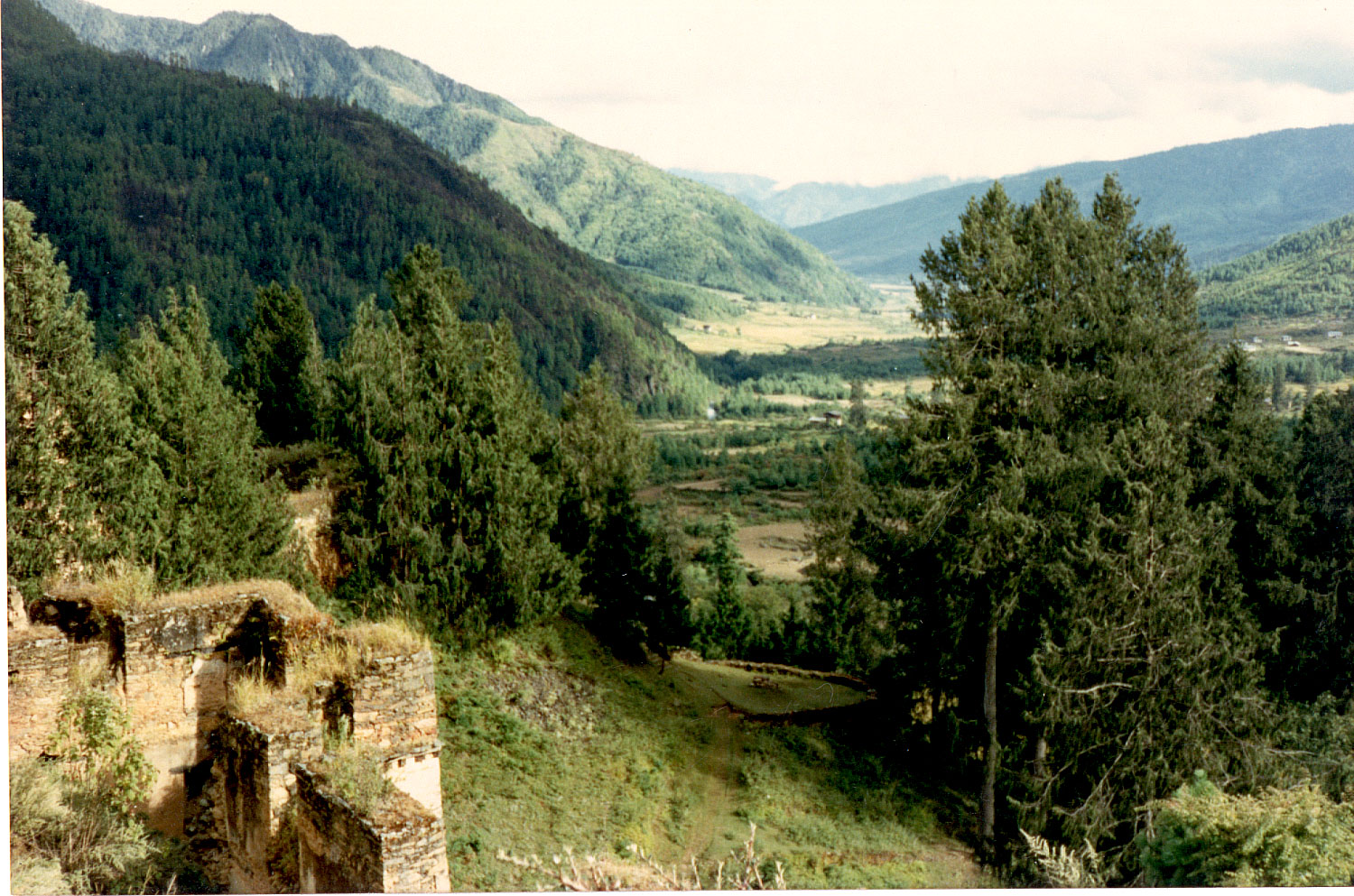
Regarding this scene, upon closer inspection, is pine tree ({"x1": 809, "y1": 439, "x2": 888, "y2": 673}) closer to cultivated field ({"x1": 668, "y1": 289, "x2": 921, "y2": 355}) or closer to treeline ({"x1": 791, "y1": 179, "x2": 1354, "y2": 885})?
treeline ({"x1": 791, "y1": 179, "x2": 1354, "y2": 885})

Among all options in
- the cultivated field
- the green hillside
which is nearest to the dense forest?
the green hillside

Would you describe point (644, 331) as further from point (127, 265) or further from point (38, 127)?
point (38, 127)

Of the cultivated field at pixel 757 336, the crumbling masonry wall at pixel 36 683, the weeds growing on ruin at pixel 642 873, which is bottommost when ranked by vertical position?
the weeds growing on ruin at pixel 642 873

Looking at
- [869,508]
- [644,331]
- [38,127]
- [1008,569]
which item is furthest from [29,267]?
[644,331]

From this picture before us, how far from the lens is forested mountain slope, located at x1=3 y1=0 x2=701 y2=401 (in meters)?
88.4

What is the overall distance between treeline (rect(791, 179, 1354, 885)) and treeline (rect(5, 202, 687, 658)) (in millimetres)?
5387

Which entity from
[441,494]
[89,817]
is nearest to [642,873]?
[89,817]

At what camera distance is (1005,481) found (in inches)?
539

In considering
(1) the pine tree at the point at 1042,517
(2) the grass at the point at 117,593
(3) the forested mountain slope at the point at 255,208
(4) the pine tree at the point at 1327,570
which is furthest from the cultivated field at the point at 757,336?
(2) the grass at the point at 117,593

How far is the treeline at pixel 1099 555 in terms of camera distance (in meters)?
12.5

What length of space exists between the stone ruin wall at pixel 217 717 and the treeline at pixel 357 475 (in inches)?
103

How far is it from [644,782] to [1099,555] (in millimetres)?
7054

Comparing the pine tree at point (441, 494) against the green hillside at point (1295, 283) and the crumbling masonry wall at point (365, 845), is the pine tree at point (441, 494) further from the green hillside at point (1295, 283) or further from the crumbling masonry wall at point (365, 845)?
the green hillside at point (1295, 283)

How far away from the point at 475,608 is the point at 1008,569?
8071mm
